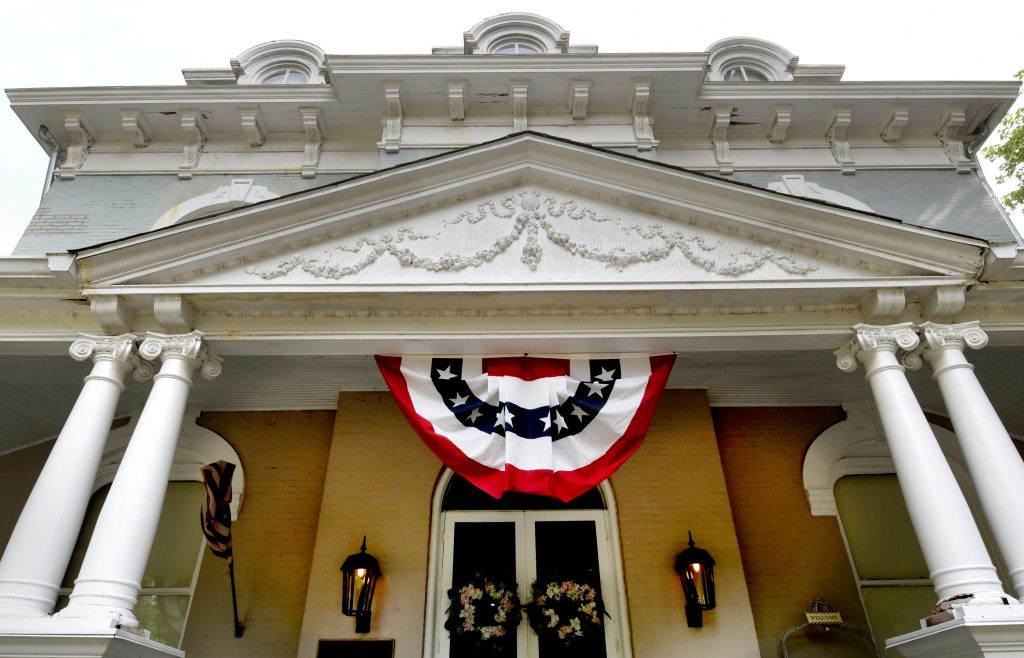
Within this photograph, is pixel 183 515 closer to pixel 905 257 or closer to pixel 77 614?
pixel 77 614

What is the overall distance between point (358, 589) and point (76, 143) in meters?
7.77

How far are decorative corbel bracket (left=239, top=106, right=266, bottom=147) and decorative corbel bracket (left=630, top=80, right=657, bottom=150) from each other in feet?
18.0

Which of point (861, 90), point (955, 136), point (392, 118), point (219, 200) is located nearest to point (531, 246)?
point (392, 118)

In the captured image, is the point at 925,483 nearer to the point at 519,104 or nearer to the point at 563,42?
the point at 519,104

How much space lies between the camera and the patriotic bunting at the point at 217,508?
6.00 meters

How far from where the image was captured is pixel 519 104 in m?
8.91

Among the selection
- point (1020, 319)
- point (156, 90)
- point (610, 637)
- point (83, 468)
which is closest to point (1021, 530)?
point (1020, 319)

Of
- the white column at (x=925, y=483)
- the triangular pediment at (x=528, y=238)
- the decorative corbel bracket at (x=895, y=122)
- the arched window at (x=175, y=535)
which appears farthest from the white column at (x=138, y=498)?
the decorative corbel bracket at (x=895, y=122)

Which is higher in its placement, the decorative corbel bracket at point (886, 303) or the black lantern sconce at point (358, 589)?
the decorative corbel bracket at point (886, 303)

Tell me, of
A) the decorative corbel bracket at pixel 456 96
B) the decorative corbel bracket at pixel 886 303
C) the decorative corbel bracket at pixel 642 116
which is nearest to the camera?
the decorative corbel bracket at pixel 886 303

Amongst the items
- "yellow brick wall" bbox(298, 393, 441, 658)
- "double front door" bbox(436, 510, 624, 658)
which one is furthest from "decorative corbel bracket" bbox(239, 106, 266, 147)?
"double front door" bbox(436, 510, 624, 658)

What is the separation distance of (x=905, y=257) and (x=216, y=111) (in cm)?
900

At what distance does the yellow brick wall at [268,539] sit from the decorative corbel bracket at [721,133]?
658cm

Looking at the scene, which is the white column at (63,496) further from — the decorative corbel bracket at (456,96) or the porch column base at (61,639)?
the decorative corbel bracket at (456,96)
